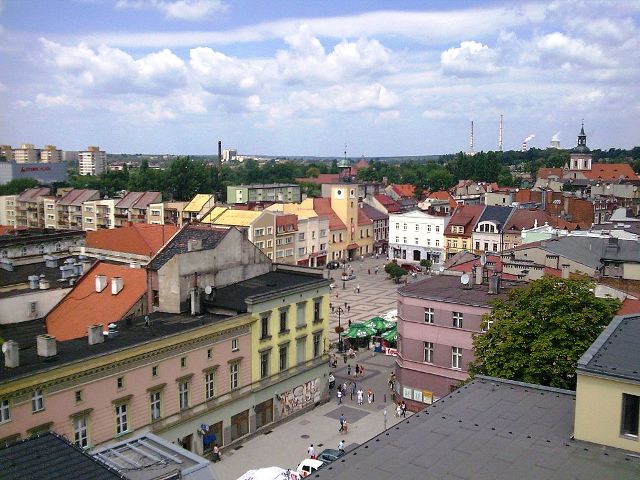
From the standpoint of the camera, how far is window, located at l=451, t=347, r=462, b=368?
38469 mm

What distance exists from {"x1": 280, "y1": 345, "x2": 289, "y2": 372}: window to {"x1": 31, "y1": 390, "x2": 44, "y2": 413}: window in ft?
50.1

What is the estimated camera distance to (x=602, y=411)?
54.1 feet

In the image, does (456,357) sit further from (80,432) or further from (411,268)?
(411,268)

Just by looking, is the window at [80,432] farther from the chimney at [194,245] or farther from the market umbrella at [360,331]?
the market umbrella at [360,331]

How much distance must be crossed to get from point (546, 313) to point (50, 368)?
20727mm

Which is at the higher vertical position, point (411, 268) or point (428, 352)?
point (428, 352)

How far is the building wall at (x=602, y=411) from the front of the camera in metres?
16.3

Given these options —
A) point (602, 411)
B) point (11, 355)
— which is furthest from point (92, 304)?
point (602, 411)

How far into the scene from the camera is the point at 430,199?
11750 centimetres

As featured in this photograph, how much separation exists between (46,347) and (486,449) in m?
19.2

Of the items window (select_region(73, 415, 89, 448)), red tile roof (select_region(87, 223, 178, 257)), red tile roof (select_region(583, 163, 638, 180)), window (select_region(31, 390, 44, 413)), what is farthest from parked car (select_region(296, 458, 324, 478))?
red tile roof (select_region(583, 163, 638, 180))

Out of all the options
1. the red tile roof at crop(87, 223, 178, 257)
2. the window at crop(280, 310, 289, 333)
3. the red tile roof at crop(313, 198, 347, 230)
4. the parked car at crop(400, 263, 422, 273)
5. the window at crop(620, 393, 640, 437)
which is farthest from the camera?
the red tile roof at crop(313, 198, 347, 230)

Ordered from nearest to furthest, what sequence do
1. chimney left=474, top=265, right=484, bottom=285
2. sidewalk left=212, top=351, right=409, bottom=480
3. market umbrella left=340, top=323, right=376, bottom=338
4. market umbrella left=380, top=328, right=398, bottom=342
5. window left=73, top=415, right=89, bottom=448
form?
window left=73, top=415, right=89, bottom=448 → sidewalk left=212, top=351, right=409, bottom=480 → chimney left=474, top=265, right=484, bottom=285 → market umbrella left=380, top=328, right=398, bottom=342 → market umbrella left=340, top=323, right=376, bottom=338

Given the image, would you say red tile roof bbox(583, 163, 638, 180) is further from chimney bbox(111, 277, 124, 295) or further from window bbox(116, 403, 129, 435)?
window bbox(116, 403, 129, 435)
